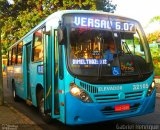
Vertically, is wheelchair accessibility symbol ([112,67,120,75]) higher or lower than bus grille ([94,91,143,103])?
higher

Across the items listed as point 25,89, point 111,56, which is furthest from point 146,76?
point 25,89

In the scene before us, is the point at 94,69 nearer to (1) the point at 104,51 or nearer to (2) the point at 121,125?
(1) the point at 104,51

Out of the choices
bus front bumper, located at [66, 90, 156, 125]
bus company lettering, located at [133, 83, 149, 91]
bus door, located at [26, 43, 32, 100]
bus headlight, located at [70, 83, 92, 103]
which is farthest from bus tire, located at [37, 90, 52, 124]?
bus company lettering, located at [133, 83, 149, 91]

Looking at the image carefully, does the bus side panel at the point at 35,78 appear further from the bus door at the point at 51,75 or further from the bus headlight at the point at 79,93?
the bus headlight at the point at 79,93

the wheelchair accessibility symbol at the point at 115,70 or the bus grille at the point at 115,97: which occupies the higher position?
the wheelchair accessibility symbol at the point at 115,70

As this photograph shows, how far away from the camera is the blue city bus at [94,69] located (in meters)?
7.10

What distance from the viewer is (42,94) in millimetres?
9164

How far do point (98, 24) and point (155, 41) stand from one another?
85.5 feet

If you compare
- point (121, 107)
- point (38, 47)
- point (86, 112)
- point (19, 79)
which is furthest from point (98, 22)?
point (19, 79)

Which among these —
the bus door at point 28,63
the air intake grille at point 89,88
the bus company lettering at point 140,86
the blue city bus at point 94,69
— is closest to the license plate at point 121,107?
the blue city bus at point 94,69

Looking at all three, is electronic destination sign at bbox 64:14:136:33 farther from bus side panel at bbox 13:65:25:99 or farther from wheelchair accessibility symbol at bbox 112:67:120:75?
bus side panel at bbox 13:65:25:99

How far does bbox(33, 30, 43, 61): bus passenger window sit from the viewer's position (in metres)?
9.18

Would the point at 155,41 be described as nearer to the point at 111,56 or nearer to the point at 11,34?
the point at 11,34

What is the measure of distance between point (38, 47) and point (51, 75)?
5.85 ft
